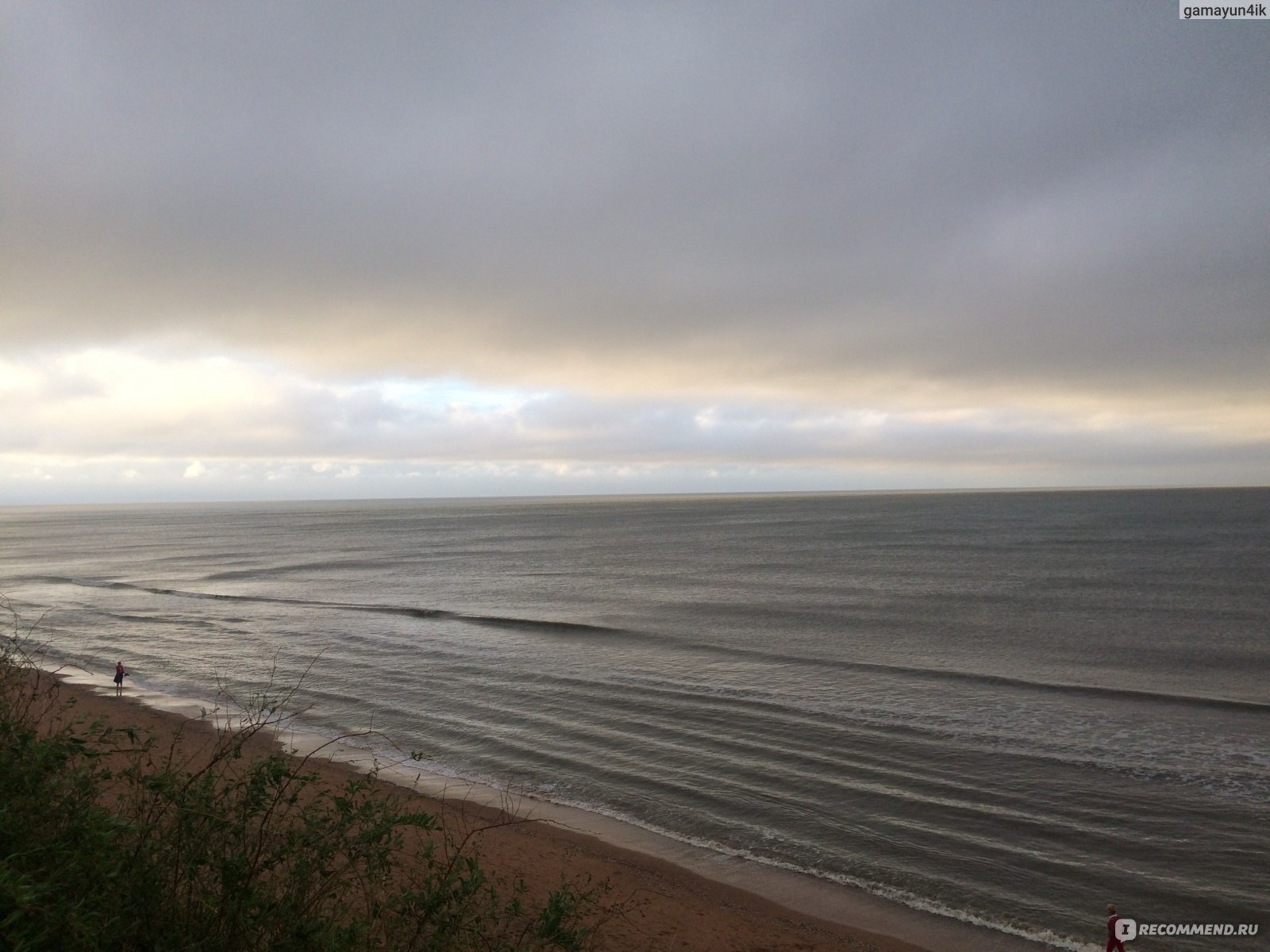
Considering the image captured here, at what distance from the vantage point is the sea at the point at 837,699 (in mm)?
15188

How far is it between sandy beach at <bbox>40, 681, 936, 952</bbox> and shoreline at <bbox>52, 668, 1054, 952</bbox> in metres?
0.02

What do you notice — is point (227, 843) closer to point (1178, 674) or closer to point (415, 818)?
point (415, 818)

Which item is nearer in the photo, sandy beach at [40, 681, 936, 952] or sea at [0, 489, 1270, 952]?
sandy beach at [40, 681, 936, 952]

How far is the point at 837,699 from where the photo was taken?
27109mm

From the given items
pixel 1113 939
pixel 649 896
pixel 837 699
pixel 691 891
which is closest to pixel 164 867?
pixel 649 896

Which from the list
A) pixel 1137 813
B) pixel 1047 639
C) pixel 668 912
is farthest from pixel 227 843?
pixel 1047 639

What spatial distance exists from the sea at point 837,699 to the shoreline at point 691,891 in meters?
0.39

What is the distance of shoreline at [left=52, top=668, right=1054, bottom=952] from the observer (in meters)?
12.4

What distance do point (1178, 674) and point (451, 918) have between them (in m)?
35.8

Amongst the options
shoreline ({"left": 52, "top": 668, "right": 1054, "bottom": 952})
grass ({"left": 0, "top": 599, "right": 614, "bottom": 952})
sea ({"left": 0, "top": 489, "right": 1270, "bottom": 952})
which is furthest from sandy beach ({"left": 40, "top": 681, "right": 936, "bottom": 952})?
grass ({"left": 0, "top": 599, "right": 614, "bottom": 952})

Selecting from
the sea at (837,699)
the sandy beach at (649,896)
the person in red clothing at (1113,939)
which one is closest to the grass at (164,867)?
the sandy beach at (649,896)

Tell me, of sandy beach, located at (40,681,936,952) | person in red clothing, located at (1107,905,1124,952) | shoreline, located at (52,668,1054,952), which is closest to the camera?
person in red clothing, located at (1107,905,1124,952)

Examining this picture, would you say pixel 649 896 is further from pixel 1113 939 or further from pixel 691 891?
pixel 1113 939

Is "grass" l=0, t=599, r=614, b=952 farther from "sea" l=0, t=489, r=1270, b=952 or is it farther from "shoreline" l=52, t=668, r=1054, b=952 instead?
"sea" l=0, t=489, r=1270, b=952
